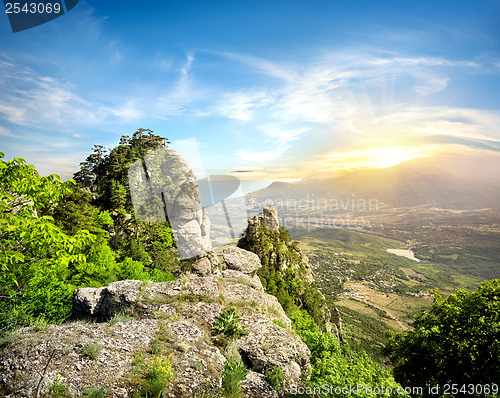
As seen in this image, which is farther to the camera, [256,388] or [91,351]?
[256,388]

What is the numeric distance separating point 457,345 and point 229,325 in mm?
14764

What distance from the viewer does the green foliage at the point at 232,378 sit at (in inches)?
316

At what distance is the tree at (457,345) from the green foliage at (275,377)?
38.6 ft

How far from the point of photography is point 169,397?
699 centimetres

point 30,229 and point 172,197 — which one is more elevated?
point 172,197

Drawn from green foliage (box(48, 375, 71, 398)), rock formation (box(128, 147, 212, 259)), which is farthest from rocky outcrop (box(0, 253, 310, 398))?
rock formation (box(128, 147, 212, 259))

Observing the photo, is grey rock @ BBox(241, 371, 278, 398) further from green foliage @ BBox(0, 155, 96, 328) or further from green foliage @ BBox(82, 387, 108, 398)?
green foliage @ BBox(0, 155, 96, 328)

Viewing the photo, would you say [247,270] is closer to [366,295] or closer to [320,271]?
[366,295]

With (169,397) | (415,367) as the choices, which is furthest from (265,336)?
(415,367)

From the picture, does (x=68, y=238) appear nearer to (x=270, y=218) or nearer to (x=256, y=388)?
(x=256, y=388)

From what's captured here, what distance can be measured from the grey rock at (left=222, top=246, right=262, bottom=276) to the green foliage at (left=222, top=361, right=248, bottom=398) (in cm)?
1368

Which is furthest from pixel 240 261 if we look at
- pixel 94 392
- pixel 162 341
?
pixel 94 392

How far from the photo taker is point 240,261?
23703mm

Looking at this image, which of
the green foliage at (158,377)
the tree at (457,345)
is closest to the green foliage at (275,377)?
the green foliage at (158,377)
